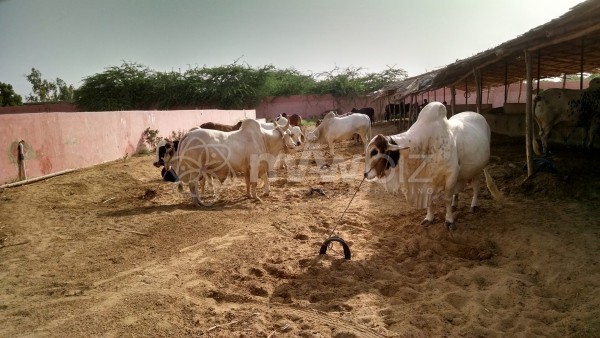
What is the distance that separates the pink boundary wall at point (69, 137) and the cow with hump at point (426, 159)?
7.85 meters

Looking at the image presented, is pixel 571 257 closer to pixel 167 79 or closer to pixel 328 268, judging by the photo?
pixel 328 268

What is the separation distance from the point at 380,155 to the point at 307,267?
1590 mm

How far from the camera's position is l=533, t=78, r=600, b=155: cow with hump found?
808 cm

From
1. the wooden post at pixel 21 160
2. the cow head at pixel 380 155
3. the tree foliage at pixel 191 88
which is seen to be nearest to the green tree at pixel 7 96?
the tree foliage at pixel 191 88

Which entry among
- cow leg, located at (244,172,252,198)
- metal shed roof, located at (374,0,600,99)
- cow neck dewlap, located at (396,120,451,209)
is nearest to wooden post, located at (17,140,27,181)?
cow leg, located at (244,172,252,198)

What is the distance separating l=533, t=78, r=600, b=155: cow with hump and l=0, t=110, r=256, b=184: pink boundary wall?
1094 centimetres

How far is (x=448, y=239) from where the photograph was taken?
4918 millimetres

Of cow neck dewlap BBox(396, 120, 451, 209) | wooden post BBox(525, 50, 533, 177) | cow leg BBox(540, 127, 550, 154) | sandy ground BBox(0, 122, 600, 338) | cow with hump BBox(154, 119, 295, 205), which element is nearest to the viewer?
sandy ground BBox(0, 122, 600, 338)

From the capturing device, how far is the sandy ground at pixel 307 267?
3162mm

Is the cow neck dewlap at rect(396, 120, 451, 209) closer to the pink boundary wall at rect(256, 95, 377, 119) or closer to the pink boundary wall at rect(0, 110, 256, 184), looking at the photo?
the pink boundary wall at rect(0, 110, 256, 184)

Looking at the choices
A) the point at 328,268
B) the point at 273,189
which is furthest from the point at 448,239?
the point at 273,189

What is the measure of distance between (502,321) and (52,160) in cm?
1014

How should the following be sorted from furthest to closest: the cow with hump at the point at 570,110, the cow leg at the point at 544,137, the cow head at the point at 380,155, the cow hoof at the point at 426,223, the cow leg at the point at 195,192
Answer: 1. the cow leg at the point at 544,137
2. the cow with hump at the point at 570,110
3. the cow leg at the point at 195,192
4. the cow hoof at the point at 426,223
5. the cow head at the point at 380,155

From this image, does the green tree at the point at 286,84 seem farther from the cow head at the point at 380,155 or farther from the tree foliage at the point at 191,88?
the cow head at the point at 380,155
